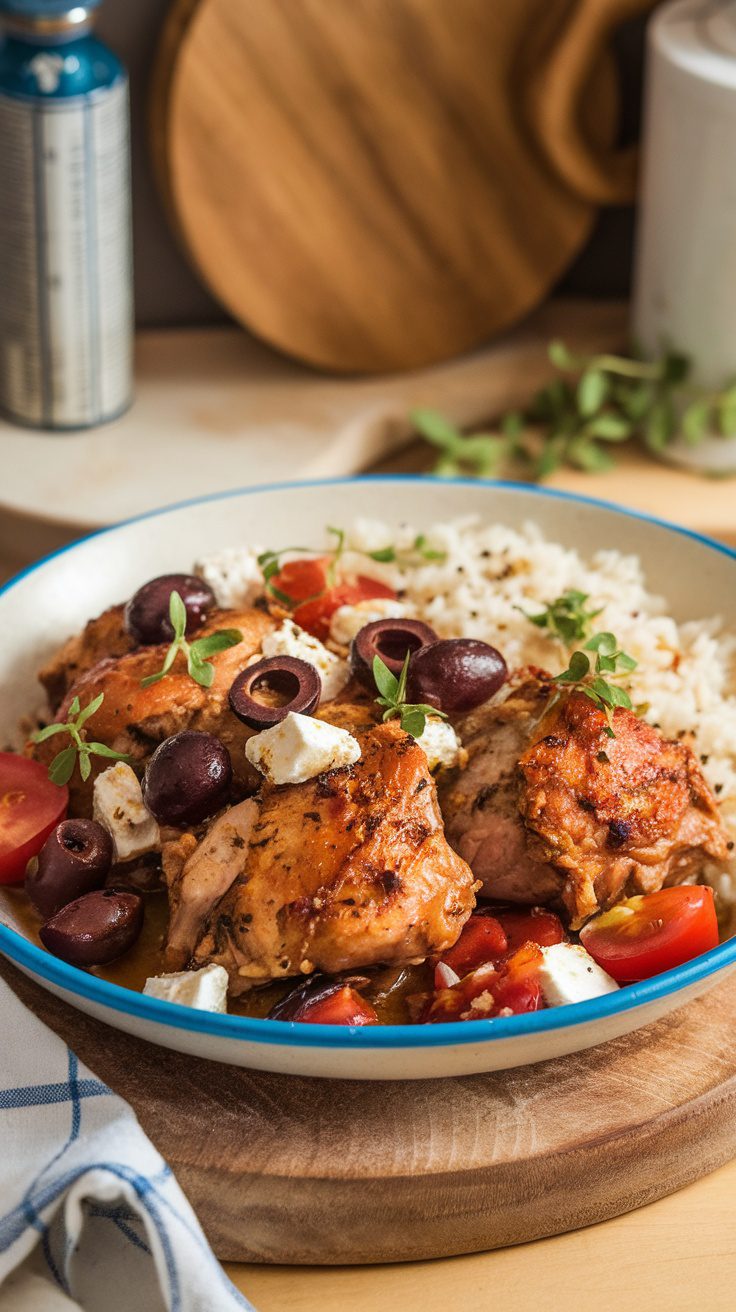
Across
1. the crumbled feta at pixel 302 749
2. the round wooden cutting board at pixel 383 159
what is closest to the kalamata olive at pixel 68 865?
the crumbled feta at pixel 302 749

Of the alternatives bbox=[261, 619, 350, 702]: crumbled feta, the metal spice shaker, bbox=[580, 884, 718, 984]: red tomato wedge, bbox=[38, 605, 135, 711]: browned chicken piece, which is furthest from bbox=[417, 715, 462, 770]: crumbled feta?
the metal spice shaker

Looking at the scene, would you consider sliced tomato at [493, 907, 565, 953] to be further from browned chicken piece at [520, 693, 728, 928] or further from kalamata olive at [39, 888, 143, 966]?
kalamata olive at [39, 888, 143, 966]

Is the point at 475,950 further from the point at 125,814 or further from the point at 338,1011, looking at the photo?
the point at 125,814

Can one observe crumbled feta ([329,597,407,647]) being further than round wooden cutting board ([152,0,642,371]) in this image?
No

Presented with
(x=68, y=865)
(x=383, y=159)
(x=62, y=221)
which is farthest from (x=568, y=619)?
(x=383, y=159)

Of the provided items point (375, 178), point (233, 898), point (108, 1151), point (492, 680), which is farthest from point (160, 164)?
point (108, 1151)
